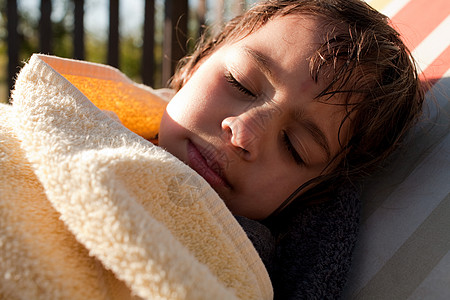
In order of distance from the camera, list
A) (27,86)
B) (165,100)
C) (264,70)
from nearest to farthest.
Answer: (27,86) < (264,70) < (165,100)

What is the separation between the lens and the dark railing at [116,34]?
2.28m

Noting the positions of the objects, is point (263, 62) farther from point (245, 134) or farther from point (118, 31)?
point (118, 31)

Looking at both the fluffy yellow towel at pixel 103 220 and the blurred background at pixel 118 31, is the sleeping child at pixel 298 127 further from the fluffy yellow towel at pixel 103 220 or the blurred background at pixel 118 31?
the blurred background at pixel 118 31

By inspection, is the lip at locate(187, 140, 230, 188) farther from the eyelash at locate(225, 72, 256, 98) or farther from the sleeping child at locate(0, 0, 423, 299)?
the eyelash at locate(225, 72, 256, 98)

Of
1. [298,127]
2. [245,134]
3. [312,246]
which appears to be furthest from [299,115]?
[312,246]

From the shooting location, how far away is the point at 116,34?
2.47 meters

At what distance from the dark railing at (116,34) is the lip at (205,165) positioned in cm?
146

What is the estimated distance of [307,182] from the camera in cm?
101

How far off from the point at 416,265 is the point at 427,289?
49 millimetres

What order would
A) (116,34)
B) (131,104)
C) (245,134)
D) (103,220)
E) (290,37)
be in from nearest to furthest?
(103,220), (245,134), (290,37), (131,104), (116,34)

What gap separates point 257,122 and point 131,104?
0.54m

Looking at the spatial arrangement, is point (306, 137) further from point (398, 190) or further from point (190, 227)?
point (190, 227)

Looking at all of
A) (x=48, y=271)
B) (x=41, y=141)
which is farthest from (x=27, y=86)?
(x=48, y=271)

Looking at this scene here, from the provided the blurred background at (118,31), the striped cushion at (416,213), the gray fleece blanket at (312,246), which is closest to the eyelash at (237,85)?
the gray fleece blanket at (312,246)
